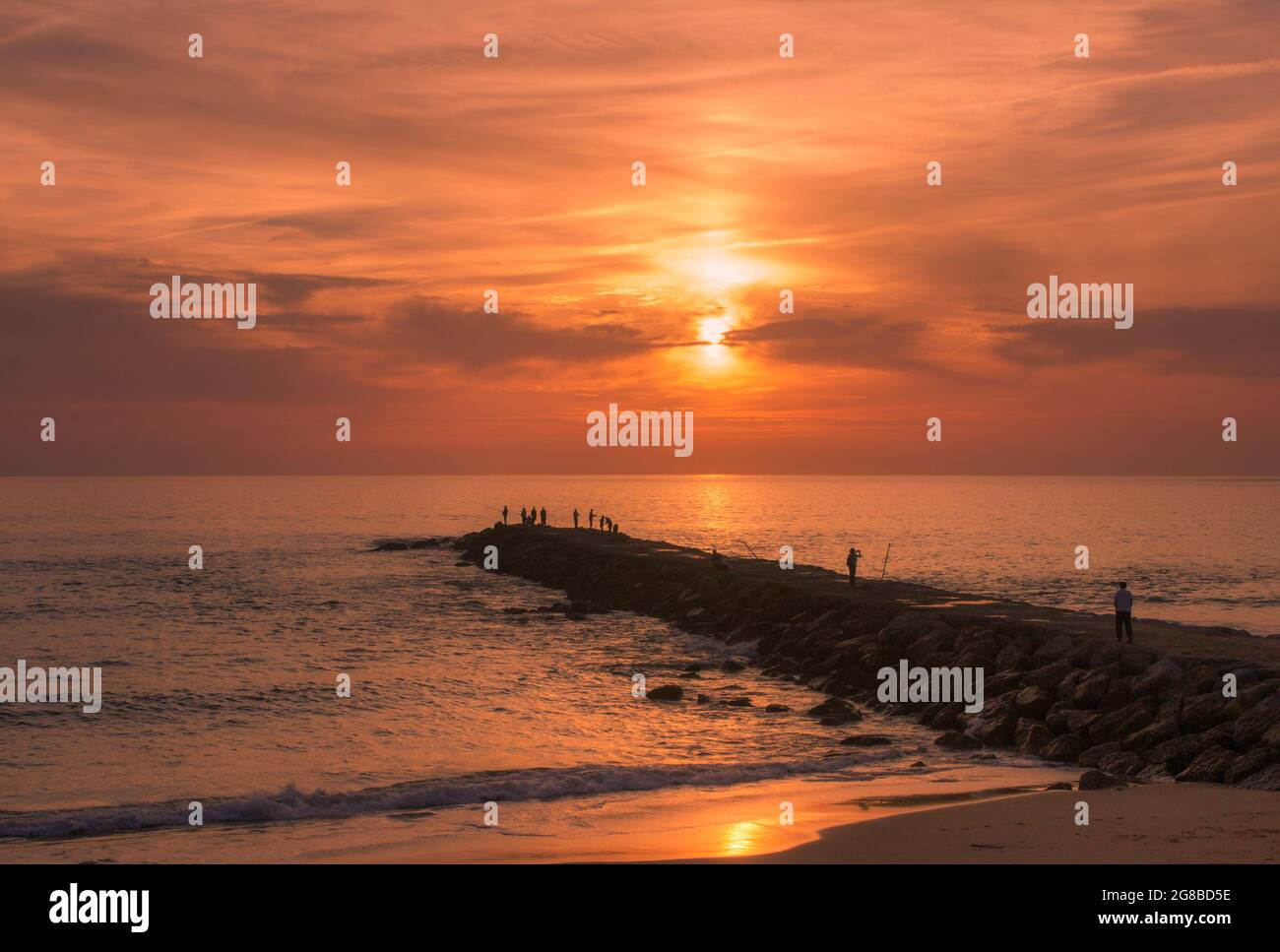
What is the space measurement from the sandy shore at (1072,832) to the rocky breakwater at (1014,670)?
5.34 ft

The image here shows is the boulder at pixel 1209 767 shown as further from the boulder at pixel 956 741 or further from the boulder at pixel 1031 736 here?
the boulder at pixel 956 741

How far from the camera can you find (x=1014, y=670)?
25375mm

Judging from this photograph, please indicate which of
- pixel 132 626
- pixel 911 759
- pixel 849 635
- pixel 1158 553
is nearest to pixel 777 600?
pixel 849 635

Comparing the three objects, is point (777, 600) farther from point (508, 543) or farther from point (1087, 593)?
point (508, 543)

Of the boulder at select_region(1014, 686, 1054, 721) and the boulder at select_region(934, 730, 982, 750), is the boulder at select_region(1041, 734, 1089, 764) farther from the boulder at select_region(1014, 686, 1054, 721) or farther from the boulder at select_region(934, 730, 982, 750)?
the boulder at select_region(1014, 686, 1054, 721)

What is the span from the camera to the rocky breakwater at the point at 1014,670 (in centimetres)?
1847

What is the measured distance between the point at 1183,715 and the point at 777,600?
66.4 ft

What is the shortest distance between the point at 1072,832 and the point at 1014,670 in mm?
11480

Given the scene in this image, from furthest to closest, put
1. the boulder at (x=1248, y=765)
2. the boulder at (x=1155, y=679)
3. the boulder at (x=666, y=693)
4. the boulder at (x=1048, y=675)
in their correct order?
the boulder at (x=666, y=693) < the boulder at (x=1048, y=675) < the boulder at (x=1155, y=679) < the boulder at (x=1248, y=765)

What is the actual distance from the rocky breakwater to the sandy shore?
163 centimetres

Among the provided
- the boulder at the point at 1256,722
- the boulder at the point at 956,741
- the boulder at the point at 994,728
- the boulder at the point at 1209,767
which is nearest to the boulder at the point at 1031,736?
the boulder at the point at 994,728

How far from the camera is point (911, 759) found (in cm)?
2050

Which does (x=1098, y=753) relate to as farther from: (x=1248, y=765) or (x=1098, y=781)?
(x=1248, y=765)
